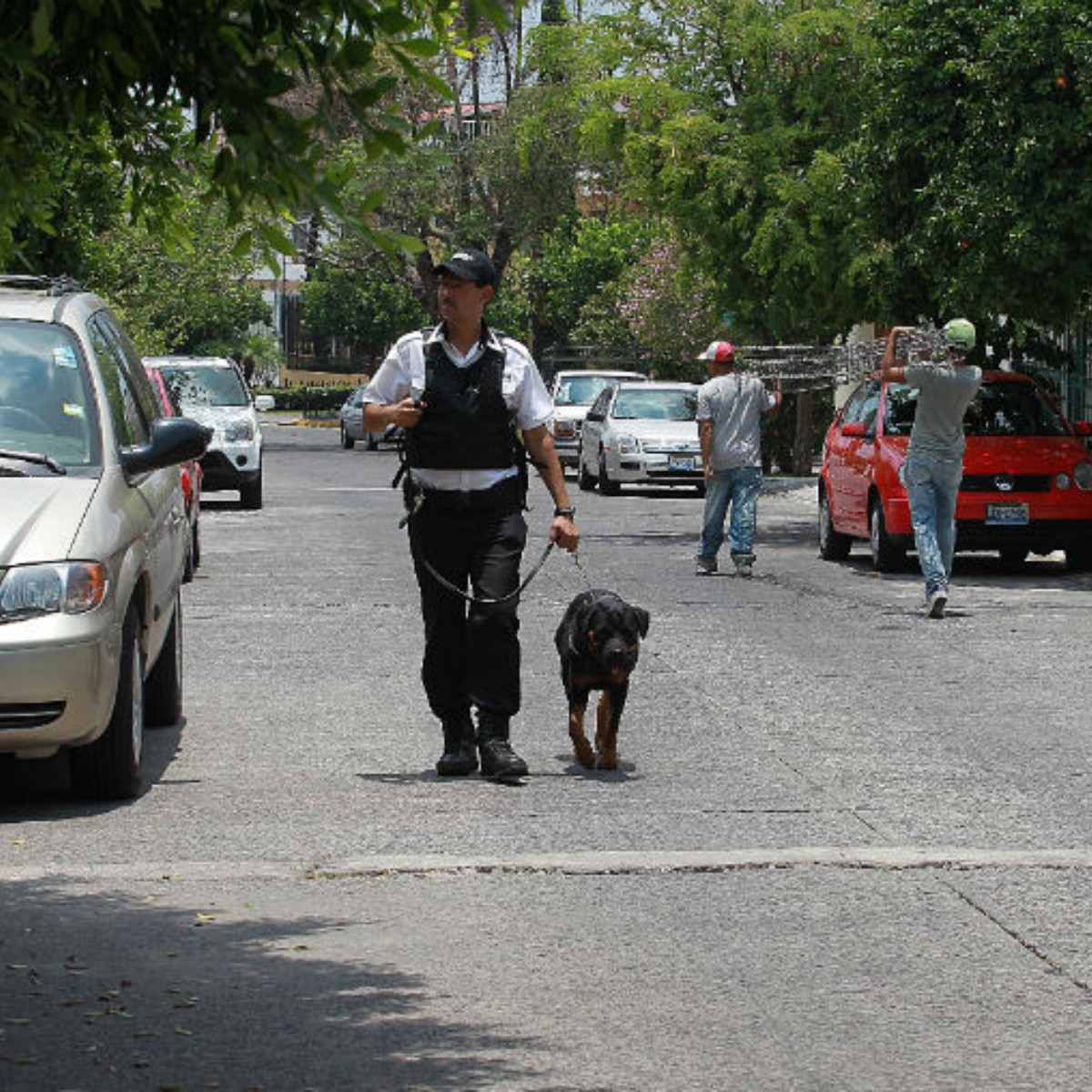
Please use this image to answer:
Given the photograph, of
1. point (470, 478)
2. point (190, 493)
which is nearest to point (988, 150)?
point (190, 493)

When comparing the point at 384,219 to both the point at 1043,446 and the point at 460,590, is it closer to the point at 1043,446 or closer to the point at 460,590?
the point at 1043,446

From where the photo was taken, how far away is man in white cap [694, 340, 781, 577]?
64.3 feet

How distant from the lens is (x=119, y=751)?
8.87 m

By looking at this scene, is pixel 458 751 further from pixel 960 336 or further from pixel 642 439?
pixel 642 439

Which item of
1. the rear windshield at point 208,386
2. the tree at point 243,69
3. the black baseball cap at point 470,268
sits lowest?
the rear windshield at point 208,386

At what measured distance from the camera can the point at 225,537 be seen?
2386cm

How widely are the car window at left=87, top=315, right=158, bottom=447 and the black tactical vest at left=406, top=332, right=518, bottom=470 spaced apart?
1231mm

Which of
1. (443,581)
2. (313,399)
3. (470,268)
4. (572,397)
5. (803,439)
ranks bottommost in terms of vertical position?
(313,399)

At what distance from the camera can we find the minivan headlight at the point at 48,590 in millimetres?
8391

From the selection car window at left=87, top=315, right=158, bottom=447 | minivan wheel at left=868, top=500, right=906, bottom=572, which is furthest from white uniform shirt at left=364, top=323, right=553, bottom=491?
minivan wheel at left=868, top=500, right=906, bottom=572

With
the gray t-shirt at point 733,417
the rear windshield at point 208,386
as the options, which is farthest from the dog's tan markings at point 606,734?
the rear windshield at point 208,386

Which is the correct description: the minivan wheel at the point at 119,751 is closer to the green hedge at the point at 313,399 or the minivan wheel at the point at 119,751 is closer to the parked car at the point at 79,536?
the parked car at the point at 79,536

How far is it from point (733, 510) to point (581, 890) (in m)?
12.5

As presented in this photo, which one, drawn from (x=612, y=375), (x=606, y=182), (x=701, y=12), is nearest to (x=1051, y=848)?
(x=701, y=12)
